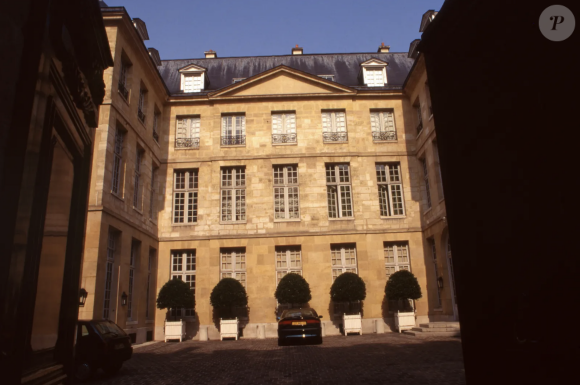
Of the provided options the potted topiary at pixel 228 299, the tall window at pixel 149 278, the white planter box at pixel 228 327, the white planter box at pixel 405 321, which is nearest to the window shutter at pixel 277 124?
the potted topiary at pixel 228 299

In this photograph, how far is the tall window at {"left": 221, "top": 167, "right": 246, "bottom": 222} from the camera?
19953mm

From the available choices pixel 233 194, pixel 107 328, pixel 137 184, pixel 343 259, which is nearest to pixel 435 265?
pixel 343 259

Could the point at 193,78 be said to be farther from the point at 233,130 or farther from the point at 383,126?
the point at 383,126

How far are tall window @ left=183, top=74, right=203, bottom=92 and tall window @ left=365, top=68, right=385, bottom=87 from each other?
8799 mm

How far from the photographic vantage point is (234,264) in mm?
19312

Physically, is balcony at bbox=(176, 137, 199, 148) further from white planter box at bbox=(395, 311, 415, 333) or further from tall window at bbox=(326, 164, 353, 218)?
white planter box at bbox=(395, 311, 415, 333)

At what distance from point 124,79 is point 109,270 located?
7348 mm

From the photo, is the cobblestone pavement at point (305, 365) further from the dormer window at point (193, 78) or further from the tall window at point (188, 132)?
the dormer window at point (193, 78)

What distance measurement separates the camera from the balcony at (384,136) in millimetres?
20891

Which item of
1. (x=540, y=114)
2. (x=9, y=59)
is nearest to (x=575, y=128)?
(x=540, y=114)

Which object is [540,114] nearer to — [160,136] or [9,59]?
[9,59]

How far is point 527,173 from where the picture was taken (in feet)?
6.82

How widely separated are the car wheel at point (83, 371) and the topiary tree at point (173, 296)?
858cm

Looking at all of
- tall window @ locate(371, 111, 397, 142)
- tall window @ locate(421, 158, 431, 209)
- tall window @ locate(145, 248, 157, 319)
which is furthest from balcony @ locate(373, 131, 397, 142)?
tall window @ locate(145, 248, 157, 319)
